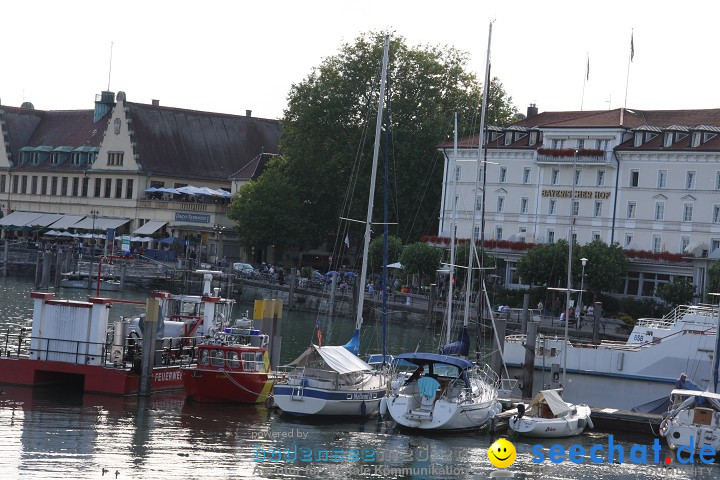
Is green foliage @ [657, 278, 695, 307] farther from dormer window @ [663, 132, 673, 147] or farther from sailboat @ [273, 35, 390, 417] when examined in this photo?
sailboat @ [273, 35, 390, 417]

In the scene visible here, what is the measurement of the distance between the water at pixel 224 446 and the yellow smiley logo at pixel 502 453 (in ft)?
0.81

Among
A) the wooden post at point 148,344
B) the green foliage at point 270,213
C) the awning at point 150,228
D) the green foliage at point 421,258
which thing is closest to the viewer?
the wooden post at point 148,344

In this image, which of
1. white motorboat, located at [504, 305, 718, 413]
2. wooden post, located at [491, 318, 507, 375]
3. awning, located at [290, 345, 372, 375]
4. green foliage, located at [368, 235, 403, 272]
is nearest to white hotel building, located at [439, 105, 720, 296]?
green foliage, located at [368, 235, 403, 272]

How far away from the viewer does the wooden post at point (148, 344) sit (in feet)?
137

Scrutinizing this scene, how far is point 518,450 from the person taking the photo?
39188mm

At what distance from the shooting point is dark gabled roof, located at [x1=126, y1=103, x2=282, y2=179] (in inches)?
4604

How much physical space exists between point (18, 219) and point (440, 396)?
8747 cm

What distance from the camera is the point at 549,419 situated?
41281 millimetres

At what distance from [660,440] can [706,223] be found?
42591mm

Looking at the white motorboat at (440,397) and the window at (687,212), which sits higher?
the window at (687,212)

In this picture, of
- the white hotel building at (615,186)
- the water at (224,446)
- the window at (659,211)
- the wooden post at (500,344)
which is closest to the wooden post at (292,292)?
the white hotel building at (615,186)

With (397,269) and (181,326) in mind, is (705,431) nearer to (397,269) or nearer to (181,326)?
(181,326)

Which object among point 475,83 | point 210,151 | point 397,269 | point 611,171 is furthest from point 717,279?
point 210,151

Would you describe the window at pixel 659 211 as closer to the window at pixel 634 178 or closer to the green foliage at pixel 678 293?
the window at pixel 634 178
